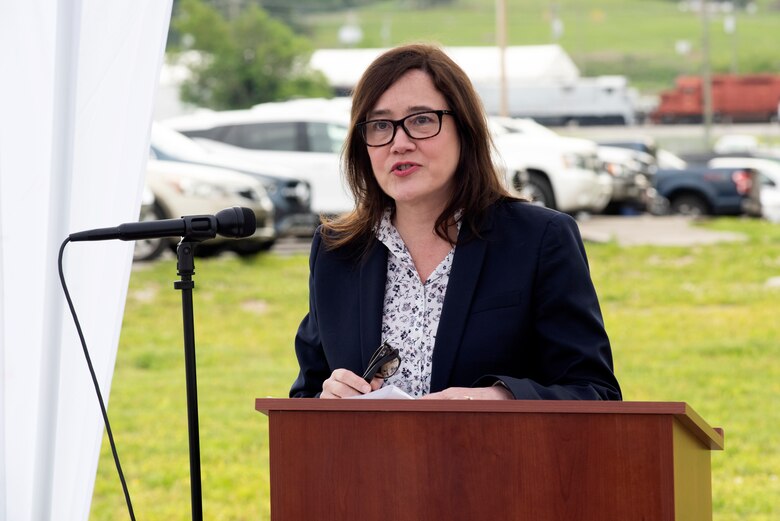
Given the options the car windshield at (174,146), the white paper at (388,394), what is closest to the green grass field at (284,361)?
the car windshield at (174,146)

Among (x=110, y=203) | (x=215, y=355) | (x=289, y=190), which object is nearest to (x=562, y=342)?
(x=110, y=203)

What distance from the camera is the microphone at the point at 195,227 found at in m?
2.47

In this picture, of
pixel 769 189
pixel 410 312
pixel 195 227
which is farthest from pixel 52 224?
pixel 769 189

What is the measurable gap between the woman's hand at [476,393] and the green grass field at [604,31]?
71.5m

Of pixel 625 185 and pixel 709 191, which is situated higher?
pixel 625 185

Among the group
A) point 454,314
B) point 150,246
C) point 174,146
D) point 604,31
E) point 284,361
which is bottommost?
point 284,361

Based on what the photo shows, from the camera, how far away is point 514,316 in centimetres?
282

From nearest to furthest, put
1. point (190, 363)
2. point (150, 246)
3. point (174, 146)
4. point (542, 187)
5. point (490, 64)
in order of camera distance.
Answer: point (190, 363)
point (150, 246)
point (174, 146)
point (542, 187)
point (490, 64)

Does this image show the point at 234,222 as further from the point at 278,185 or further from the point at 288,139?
the point at 288,139

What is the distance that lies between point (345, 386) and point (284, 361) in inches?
290

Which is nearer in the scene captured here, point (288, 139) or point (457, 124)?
point (457, 124)

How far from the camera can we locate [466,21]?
312ft

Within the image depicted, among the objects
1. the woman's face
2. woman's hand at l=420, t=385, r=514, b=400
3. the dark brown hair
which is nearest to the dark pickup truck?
the dark brown hair

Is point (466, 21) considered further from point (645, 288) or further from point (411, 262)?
point (411, 262)
